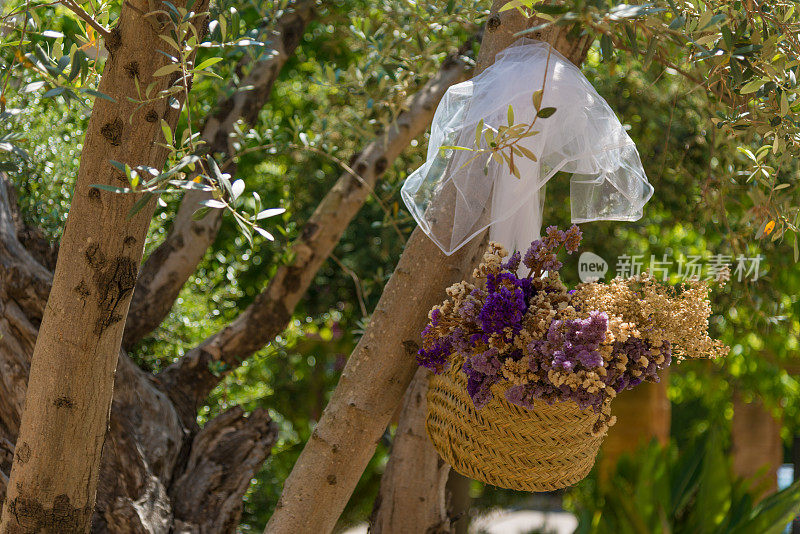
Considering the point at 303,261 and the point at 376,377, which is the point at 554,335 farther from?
the point at 303,261

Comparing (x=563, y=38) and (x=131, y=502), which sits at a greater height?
(x=563, y=38)

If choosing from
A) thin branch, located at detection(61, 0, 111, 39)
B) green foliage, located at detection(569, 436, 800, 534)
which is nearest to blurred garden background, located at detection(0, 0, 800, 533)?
green foliage, located at detection(569, 436, 800, 534)

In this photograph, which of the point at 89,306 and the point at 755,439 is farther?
the point at 755,439

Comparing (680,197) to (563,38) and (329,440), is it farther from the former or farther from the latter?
(329,440)

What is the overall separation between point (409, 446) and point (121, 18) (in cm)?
145

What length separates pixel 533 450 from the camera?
62.2 inches

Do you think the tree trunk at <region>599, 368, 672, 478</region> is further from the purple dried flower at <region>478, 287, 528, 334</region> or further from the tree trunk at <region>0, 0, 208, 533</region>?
the tree trunk at <region>0, 0, 208, 533</region>

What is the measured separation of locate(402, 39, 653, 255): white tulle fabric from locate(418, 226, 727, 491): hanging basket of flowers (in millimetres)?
170

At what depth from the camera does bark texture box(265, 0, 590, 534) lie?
1.92 meters

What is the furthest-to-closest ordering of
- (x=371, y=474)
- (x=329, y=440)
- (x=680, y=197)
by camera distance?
1. (x=371, y=474)
2. (x=680, y=197)
3. (x=329, y=440)

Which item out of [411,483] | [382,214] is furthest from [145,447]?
[382,214]

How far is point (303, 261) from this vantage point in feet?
9.52

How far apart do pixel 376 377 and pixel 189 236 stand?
4.72ft

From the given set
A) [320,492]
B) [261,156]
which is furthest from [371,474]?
[320,492]
